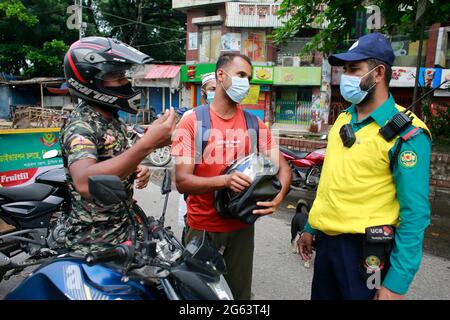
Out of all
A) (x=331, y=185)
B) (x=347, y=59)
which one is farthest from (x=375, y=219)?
(x=347, y=59)

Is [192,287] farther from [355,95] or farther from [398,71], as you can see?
[398,71]

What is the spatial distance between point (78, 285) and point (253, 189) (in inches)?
36.0

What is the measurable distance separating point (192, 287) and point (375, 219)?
1.02 meters

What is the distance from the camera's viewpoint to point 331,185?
6.78 feet

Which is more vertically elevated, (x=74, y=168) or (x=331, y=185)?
(x=74, y=168)

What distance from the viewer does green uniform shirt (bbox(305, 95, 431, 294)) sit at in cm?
175

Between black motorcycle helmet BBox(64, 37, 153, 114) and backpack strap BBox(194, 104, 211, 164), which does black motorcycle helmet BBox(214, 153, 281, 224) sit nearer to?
backpack strap BBox(194, 104, 211, 164)

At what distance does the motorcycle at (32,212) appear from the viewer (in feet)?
10.8

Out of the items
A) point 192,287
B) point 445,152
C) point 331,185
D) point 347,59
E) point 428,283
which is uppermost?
point 347,59

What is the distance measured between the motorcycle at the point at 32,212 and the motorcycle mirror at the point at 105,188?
2123 millimetres

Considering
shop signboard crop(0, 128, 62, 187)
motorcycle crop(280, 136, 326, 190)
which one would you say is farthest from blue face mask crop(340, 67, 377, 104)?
motorcycle crop(280, 136, 326, 190)

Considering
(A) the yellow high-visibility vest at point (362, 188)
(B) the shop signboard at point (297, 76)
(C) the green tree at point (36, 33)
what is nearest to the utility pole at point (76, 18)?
(C) the green tree at point (36, 33)

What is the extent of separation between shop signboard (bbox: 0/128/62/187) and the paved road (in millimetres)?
1164

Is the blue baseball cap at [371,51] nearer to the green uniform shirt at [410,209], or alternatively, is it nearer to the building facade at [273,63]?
the green uniform shirt at [410,209]
